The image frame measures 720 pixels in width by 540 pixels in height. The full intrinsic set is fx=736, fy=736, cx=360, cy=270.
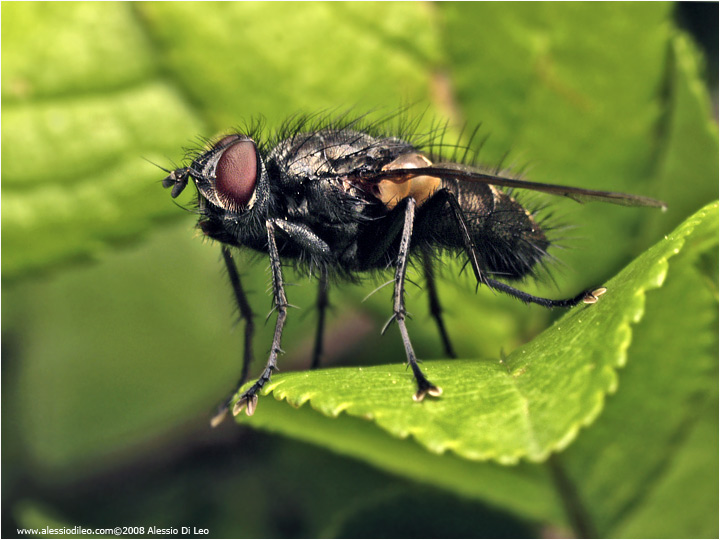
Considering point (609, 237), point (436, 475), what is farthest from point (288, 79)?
point (436, 475)

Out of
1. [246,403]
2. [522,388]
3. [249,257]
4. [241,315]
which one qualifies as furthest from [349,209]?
[522,388]

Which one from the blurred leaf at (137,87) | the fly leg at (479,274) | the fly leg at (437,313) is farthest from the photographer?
the blurred leaf at (137,87)

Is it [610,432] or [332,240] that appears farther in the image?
[332,240]

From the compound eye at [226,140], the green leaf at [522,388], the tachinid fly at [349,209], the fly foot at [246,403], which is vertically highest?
the compound eye at [226,140]

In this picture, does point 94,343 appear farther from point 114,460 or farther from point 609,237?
point 609,237

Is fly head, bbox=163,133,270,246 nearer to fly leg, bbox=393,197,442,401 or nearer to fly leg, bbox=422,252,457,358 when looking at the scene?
fly leg, bbox=393,197,442,401

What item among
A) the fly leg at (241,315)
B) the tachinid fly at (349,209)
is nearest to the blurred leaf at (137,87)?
the tachinid fly at (349,209)

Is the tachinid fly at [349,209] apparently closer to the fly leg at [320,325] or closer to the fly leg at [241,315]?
the fly leg at [241,315]
